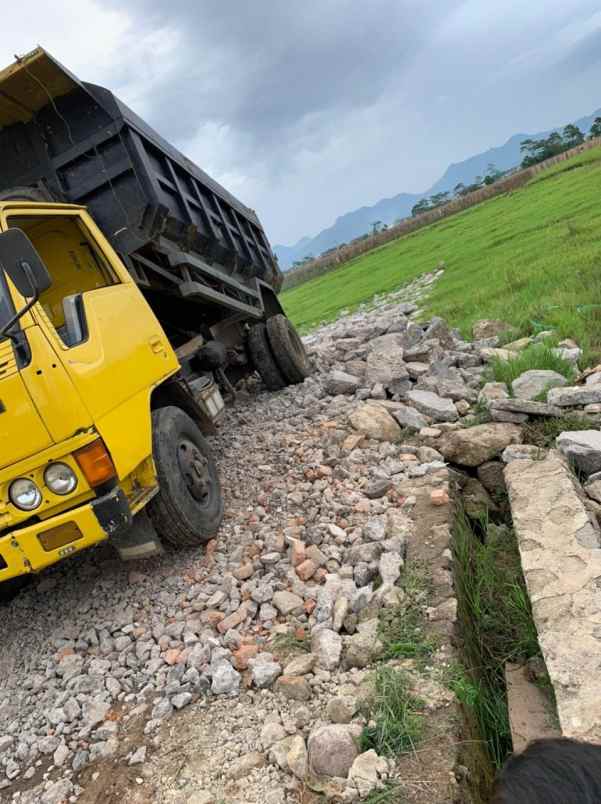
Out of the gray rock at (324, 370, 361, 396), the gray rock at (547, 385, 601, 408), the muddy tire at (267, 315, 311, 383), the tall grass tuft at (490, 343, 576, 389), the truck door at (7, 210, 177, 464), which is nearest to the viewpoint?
the truck door at (7, 210, 177, 464)

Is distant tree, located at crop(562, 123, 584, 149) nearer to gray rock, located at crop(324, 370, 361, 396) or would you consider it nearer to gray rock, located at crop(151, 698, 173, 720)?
gray rock, located at crop(324, 370, 361, 396)

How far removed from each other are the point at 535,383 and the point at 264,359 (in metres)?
3.18

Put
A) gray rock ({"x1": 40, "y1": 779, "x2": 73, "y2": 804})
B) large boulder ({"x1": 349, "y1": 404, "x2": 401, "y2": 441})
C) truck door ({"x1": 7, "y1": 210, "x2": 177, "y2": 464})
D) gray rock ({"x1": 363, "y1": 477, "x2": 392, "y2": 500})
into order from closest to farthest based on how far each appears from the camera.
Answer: gray rock ({"x1": 40, "y1": 779, "x2": 73, "y2": 804})
truck door ({"x1": 7, "y1": 210, "x2": 177, "y2": 464})
gray rock ({"x1": 363, "y1": 477, "x2": 392, "y2": 500})
large boulder ({"x1": 349, "y1": 404, "x2": 401, "y2": 441})

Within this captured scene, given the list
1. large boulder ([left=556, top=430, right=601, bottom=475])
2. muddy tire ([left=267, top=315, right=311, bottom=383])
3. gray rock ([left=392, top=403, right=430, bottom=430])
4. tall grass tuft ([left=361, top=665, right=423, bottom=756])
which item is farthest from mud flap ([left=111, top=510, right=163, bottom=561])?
muddy tire ([left=267, top=315, right=311, bottom=383])

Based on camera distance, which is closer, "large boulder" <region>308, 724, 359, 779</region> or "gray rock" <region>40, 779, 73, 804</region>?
"large boulder" <region>308, 724, 359, 779</region>

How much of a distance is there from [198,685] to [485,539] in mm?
2099

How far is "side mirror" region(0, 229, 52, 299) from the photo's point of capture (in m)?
2.88

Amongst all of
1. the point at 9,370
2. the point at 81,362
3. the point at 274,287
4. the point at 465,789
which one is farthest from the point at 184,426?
the point at 274,287

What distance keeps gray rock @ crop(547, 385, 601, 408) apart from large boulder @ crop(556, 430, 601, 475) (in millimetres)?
569

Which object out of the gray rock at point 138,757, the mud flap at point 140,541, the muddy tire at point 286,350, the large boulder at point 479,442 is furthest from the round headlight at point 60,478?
the muddy tire at point 286,350

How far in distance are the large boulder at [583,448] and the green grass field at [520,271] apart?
70.3 inches

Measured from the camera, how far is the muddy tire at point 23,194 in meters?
4.21

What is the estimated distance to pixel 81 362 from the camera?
3264mm

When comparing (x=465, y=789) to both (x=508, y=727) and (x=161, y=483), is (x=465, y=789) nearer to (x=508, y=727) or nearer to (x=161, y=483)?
(x=508, y=727)
